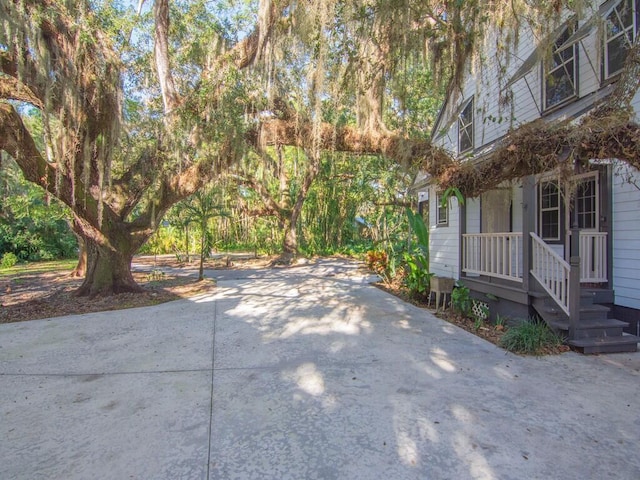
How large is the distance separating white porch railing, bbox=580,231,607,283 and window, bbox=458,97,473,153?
3896 mm

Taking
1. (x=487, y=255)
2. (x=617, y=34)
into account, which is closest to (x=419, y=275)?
(x=487, y=255)

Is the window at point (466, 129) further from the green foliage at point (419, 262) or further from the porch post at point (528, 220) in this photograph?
the porch post at point (528, 220)

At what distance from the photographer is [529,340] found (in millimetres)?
4309

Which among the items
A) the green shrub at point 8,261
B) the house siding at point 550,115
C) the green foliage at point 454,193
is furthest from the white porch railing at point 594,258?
the green shrub at point 8,261

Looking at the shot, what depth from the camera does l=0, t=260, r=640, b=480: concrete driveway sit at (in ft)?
7.16

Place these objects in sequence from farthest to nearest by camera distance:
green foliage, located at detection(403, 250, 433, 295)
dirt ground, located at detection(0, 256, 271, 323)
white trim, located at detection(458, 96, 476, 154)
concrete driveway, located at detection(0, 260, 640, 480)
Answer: white trim, located at detection(458, 96, 476, 154) → green foliage, located at detection(403, 250, 433, 295) → dirt ground, located at detection(0, 256, 271, 323) → concrete driveway, located at detection(0, 260, 640, 480)

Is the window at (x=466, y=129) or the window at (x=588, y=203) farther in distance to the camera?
the window at (x=466, y=129)

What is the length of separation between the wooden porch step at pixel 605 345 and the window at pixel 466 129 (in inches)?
211

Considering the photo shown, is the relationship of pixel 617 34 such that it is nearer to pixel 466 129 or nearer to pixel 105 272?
pixel 466 129

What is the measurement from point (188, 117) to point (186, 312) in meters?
3.64

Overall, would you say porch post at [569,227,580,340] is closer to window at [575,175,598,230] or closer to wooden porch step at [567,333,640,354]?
wooden porch step at [567,333,640,354]

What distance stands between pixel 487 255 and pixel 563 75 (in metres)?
3.32

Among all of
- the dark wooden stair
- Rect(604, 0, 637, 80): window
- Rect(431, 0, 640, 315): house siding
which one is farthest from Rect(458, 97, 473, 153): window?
the dark wooden stair

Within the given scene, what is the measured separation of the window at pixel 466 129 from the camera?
27.9 feet
